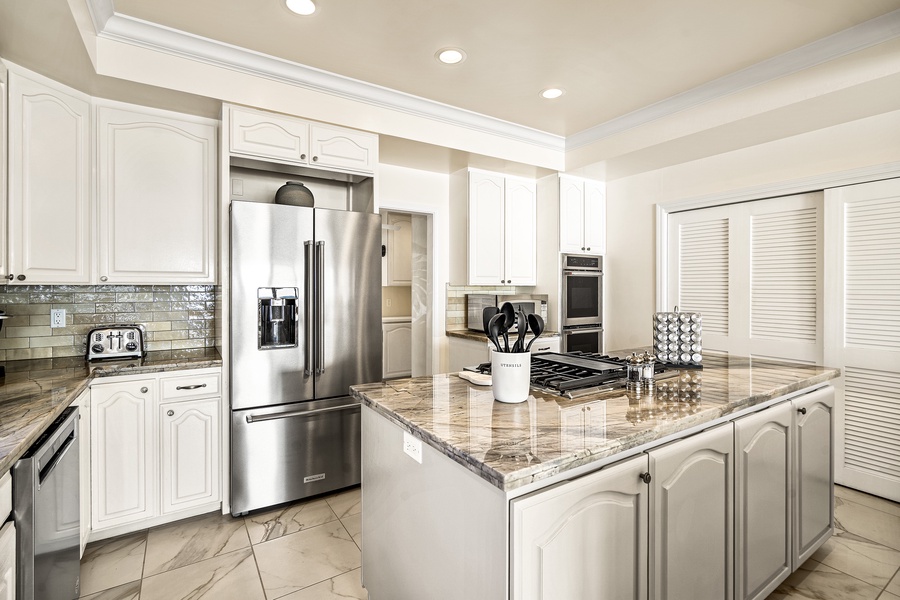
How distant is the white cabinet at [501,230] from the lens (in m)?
3.96

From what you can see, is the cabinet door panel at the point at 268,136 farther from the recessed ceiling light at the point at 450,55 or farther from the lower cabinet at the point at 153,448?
the lower cabinet at the point at 153,448

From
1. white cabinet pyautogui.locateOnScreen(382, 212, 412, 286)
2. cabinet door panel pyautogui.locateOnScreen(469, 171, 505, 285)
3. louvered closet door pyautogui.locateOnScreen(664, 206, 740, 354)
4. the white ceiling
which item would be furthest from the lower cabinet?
louvered closet door pyautogui.locateOnScreen(664, 206, 740, 354)

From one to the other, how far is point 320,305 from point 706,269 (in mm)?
3142

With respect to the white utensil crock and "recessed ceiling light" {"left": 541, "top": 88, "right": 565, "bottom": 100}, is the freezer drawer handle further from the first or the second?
"recessed ceiling light" {"left": 541, "top": 88, "right": 565, "bottom": 100}

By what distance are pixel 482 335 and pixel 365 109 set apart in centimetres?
195

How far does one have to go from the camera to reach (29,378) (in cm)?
209

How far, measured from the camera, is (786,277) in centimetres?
329

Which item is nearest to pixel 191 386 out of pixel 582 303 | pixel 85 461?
pixel 85 461

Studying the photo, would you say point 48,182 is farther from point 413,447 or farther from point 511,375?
point 511,375

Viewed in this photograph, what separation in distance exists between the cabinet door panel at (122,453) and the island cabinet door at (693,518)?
96.8 inches

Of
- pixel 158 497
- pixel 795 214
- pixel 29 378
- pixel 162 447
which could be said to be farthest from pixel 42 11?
pixel 795 214

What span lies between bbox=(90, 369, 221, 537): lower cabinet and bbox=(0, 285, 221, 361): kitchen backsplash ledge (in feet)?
1.67

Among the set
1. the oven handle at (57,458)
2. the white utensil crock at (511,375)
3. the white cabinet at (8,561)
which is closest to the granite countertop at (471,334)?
the white utensil crock at (511,375)

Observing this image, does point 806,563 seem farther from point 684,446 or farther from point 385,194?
point 385,194
